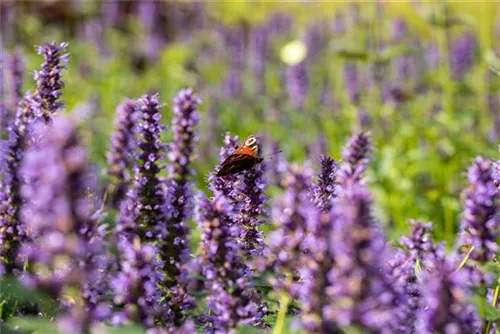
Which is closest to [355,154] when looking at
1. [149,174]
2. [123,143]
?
[149,174]

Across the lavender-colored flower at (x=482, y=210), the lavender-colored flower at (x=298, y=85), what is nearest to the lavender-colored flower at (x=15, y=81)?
the lavender-colored flower at (x=482, y=210)

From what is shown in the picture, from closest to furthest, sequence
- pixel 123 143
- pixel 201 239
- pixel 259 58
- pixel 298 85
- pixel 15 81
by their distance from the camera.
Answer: pixel 201 239, pixel 123 143, pixel 15 81, pixel 298 85, pixel 259 58

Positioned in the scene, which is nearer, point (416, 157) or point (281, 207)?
point (281, 207)

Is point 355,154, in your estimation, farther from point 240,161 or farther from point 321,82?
point 321,82

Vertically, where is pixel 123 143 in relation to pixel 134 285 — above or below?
above

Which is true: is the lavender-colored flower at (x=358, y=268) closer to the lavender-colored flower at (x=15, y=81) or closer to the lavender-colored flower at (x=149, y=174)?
the lavender-colored flower at (x=149, y=174)

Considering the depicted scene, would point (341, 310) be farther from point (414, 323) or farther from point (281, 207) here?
point (414, 323)

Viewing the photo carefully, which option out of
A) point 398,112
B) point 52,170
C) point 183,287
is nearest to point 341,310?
point 52,170

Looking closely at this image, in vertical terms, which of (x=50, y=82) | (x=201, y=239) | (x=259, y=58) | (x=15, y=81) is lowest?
(x=201, y=239)

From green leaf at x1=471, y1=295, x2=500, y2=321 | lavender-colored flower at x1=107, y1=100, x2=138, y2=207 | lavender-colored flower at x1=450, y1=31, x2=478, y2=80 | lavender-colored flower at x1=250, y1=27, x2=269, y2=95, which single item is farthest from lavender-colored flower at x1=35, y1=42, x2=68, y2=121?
lavender-colored flower at x1=250, y1=27, x2=269, y2=95
